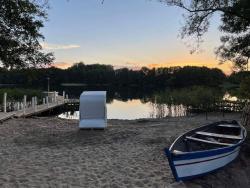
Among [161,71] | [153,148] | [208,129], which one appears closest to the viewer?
[153,148]

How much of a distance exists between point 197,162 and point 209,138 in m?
3.83

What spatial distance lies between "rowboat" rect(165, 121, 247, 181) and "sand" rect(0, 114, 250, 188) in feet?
0.96

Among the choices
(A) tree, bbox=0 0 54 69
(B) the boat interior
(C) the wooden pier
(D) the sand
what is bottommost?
(D) the sand

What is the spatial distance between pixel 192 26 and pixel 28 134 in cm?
789

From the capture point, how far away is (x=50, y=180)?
1032 cm

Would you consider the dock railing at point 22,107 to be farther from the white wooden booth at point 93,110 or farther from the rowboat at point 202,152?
the rowboat at point 202,152

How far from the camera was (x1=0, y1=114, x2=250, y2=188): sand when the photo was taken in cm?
1041

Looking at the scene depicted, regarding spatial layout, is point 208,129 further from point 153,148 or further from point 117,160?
point 117,160

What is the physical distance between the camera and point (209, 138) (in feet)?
47.5

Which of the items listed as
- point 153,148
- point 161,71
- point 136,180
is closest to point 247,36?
point 153,148

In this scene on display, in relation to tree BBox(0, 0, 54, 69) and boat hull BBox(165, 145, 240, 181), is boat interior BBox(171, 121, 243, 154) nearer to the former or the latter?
boat hull BBox(165, 145, 240, 181)

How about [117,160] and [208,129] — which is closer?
[117,160]

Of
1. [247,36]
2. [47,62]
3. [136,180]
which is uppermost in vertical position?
[247,36]

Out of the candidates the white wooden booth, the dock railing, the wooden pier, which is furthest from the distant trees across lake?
the white wooden booth
